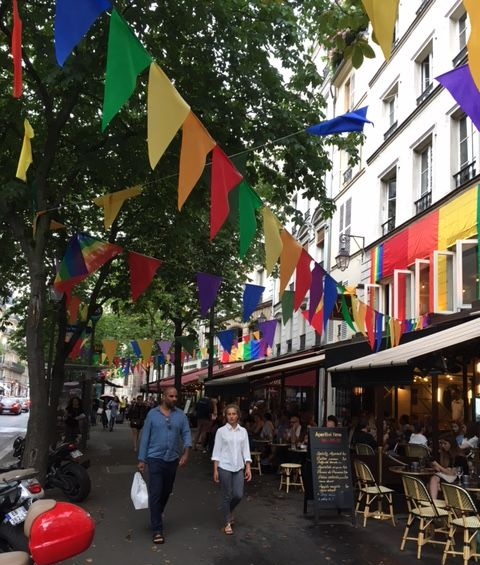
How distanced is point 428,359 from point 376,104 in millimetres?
13442

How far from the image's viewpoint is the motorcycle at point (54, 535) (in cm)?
274

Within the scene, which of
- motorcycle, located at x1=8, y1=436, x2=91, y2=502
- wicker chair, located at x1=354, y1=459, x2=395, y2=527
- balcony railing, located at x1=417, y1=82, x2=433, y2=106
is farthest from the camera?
balcony railing, located at x1=417, y1=82, x2=433, y2=106

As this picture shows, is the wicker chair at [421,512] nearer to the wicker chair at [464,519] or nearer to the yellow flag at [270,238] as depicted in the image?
the wicker chair at [464,519]

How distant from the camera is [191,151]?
477cm

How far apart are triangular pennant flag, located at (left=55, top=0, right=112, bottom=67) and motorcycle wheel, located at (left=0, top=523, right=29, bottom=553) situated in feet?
12.7

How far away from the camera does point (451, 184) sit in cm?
1383

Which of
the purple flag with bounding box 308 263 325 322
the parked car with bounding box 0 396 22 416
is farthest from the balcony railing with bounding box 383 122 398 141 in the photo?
the parked car with bounding box 0 396 22 416

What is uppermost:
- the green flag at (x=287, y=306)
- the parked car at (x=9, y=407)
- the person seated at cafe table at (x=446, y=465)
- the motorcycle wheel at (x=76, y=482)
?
the green flag at (x=287, y=306)

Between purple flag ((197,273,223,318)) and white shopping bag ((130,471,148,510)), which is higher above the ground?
purple flag ((197,273,223,318))

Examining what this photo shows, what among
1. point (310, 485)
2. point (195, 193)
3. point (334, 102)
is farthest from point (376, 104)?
point (310, 485)

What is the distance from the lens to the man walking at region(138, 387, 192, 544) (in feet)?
22.3

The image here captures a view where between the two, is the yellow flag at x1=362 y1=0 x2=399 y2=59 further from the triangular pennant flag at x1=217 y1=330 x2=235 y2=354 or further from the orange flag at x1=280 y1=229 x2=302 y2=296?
the triangular pennant flag at x1=217 y1=330 x2=235 y2=354

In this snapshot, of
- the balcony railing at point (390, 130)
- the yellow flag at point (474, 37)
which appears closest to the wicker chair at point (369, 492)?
the yellow flag at point (474, 37)

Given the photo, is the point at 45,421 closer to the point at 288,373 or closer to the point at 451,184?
the point at 288,373
